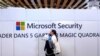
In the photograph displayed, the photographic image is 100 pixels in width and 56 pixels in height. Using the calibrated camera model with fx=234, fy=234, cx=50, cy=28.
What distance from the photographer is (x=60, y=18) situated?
10.0m

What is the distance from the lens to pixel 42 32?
9.96 m

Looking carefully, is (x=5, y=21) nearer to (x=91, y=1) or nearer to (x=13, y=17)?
(x=13, y=17)

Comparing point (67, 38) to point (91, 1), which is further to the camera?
point (91, 1)

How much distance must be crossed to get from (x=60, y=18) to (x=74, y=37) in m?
1.01

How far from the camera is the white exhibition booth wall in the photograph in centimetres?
993

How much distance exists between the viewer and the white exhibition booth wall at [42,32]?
9930mm

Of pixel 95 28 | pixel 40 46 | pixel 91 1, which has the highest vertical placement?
pixel 91 1

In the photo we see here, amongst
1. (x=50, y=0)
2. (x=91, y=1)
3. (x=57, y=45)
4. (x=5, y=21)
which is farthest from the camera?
(x=50, y=0)

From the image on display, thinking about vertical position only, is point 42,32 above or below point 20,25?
below

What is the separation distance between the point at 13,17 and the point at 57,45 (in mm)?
2292

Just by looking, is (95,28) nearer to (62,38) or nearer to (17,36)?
(62,38)

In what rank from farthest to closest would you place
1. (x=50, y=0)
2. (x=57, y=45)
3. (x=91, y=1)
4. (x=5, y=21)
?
(x=50, y=0) → (x=91, y=1) → (x=5, y=21) → (x=57, y=45)

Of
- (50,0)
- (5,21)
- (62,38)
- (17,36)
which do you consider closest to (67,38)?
(62,38)

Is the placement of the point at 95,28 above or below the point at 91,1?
below
